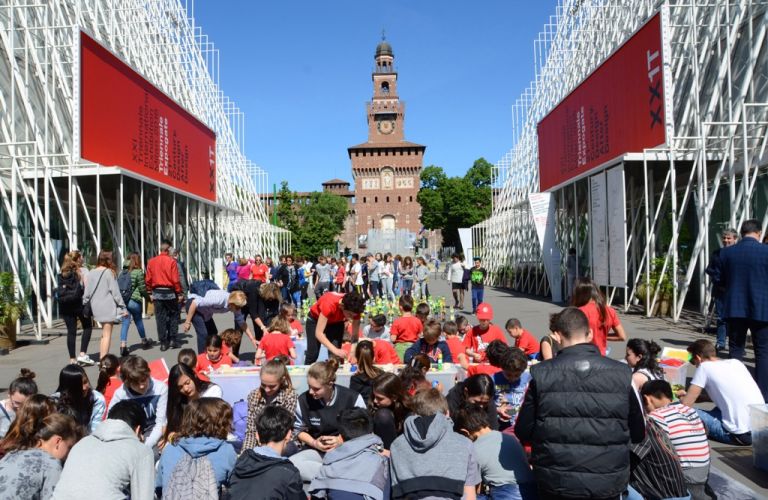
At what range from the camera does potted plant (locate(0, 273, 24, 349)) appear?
10.8m

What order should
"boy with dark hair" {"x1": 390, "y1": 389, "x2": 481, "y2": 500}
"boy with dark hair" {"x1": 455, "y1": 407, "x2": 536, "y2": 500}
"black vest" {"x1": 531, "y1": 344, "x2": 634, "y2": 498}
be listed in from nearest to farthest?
"black vest" {"x1": 531, "y1": 344, "x2": 634, "y2": 498}
"boy with dark hair" {"x1": 390, "y1": 389, "x2": 481, "y2": 500}
"boy with dark hair" {"x1": 455, "y1": 407, "x2": 536, "y2": 500}

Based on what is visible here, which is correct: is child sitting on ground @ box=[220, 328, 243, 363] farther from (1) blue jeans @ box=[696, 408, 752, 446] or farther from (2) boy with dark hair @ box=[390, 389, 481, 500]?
(1) blue jeans @ box=[696, 408, 752, 446]

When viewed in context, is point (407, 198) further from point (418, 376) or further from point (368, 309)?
point (418, 376)

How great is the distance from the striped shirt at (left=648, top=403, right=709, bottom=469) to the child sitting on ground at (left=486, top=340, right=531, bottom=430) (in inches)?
49.0

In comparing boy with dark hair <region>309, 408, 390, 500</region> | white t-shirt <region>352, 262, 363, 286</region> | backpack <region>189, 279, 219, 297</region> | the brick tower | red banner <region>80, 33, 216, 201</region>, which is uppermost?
the brick tower

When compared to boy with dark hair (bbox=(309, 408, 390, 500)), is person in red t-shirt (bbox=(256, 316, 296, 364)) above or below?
above

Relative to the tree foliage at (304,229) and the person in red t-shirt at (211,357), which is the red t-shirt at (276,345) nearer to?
the person in red t-shirt at (211,357)

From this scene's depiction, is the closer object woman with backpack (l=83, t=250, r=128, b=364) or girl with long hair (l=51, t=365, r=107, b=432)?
girl with long hair (l=51, t=365, r=107, b=432)

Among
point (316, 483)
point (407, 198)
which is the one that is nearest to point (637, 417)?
point (316, 483)

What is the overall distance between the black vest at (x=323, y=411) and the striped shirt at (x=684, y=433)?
2.16m

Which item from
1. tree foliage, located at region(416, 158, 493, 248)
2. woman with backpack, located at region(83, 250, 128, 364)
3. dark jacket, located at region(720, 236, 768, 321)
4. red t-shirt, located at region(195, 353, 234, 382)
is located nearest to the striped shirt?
dark jacket, located at region(720, 236, 768, 321)

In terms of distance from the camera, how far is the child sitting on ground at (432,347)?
23.8 feet

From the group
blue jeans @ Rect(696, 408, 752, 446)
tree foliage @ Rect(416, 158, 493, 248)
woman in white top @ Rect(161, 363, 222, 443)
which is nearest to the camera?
woman in white top @ Rect(161, 363, 222, 443)

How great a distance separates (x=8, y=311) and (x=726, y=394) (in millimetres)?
10716
